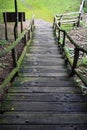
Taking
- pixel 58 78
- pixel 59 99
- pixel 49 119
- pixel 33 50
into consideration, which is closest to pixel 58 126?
pixel 49 119

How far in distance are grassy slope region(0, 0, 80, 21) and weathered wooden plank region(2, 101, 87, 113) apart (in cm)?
1876

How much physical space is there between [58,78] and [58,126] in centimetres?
273

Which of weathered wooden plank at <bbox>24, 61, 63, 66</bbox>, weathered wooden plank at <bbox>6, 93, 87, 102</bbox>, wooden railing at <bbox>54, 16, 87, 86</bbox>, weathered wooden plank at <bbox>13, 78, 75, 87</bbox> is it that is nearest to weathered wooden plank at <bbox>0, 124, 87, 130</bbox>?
weathered wooden plank at <bbox>6, 93, 87, 102</bbox>

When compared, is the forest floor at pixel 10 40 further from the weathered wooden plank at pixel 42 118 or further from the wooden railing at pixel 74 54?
the weathered wooden plank at pixel 42 118

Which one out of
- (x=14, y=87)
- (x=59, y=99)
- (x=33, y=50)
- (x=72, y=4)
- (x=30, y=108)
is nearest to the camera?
(x=30, y=108)

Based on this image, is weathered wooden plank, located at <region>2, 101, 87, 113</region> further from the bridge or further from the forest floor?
the forest floor

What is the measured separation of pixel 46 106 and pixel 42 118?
1.66ft

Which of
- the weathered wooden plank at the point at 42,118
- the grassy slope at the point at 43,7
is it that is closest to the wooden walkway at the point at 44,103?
the weathered wooden plank at the point at 42,118

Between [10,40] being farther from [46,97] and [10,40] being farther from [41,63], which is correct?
[46,97]

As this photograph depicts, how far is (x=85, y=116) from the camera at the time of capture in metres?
4.14

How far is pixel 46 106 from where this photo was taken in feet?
14.8

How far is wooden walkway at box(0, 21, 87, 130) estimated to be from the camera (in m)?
3.88

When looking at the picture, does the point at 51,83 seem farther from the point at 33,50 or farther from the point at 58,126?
the point at 33,50

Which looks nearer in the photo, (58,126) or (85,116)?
(58,126)
